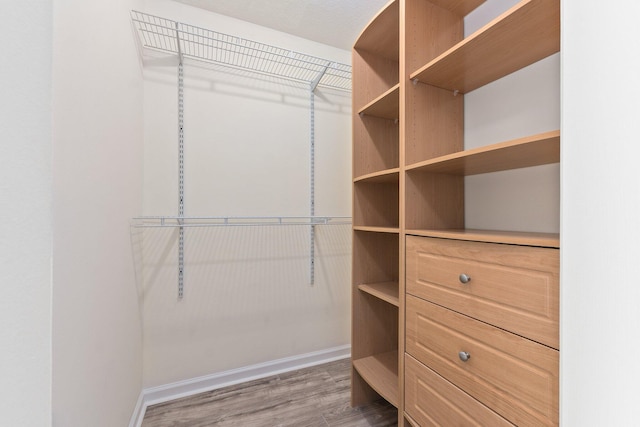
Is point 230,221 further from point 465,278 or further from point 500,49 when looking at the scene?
point 500,49

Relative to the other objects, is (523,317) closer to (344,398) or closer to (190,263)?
(344,398)

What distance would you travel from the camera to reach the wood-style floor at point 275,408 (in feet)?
4.30

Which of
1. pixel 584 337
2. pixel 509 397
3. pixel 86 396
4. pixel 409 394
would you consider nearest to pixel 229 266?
pixel 86 396

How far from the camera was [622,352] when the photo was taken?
A: 0.44 metres

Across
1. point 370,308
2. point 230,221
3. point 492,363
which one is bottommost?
point 370,308

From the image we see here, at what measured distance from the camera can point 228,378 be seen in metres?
1.59

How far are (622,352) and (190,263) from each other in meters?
1.74

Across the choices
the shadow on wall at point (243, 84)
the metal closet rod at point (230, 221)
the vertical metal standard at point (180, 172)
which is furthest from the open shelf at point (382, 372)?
the shadow on wall at point (243, 84)

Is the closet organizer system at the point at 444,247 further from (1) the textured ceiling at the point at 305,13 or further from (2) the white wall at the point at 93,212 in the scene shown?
(2) the white wall at the point at 93,212

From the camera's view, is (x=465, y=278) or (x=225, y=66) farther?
(x=225, y=66)

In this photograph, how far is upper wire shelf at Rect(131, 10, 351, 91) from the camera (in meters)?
1.40

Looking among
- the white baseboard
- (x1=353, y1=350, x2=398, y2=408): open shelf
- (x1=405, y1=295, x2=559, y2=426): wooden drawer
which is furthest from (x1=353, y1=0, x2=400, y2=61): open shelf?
the white baseboard

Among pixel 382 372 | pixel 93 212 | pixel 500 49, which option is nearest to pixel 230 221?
pixel 93 212

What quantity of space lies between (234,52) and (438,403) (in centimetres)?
207
